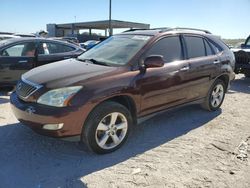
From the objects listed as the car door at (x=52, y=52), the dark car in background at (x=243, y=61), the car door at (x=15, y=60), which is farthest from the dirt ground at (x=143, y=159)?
the dark car in background at (x=243, y=61)

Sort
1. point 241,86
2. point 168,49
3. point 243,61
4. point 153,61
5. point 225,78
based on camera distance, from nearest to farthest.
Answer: point 153,61
point 168,49
point 225,78
point 241,86
point 243,61

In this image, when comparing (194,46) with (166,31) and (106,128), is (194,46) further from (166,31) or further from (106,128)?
(106,128)

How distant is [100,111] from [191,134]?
73.1 inches

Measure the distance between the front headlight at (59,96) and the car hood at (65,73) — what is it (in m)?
0.09

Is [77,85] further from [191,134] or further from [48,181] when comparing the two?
[191,134]

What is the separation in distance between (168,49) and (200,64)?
83 centimetres

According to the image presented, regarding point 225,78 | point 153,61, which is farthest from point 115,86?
point 225,78

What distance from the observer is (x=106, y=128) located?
3.86 metres

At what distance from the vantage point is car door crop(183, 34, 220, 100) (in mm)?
5086

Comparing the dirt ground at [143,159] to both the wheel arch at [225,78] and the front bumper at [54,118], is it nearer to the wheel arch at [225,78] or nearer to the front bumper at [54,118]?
the front bumper at [54,118]

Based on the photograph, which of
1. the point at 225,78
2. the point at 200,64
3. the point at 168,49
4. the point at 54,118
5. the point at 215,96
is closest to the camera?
the point at 54,118

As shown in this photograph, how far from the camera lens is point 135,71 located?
410 cm

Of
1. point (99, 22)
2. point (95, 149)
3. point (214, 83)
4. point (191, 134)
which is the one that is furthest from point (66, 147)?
point (99, 22)

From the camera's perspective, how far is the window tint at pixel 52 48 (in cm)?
740
